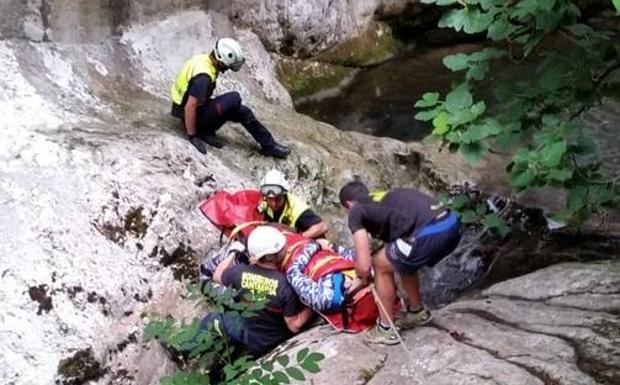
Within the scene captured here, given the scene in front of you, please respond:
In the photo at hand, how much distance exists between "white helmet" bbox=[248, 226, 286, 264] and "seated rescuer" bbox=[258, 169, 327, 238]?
1015 millimetres

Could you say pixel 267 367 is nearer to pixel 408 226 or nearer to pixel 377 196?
pixel 408 226

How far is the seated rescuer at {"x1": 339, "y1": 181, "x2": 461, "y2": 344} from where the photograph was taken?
18.8 feet

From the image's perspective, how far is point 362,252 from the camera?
573cm

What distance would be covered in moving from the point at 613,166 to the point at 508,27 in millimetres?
5765

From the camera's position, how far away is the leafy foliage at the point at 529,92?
4.05m

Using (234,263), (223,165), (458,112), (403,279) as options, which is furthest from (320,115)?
(458,112)

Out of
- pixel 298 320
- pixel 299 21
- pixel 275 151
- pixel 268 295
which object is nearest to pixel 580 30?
pixel 268 295

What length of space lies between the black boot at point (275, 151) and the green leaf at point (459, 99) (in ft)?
15.4

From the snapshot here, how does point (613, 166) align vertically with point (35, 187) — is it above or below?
below

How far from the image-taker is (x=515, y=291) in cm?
663

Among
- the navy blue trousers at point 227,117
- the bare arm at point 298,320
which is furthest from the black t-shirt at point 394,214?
the navy blue trousers at point 227,117

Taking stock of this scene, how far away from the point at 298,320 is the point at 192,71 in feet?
9.72

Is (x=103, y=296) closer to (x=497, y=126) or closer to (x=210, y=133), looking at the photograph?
(x=210, y=133)

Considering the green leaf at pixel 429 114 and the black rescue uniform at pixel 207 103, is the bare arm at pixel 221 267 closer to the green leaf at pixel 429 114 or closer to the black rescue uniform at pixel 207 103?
the black rescue uniform at pixel 207 103
